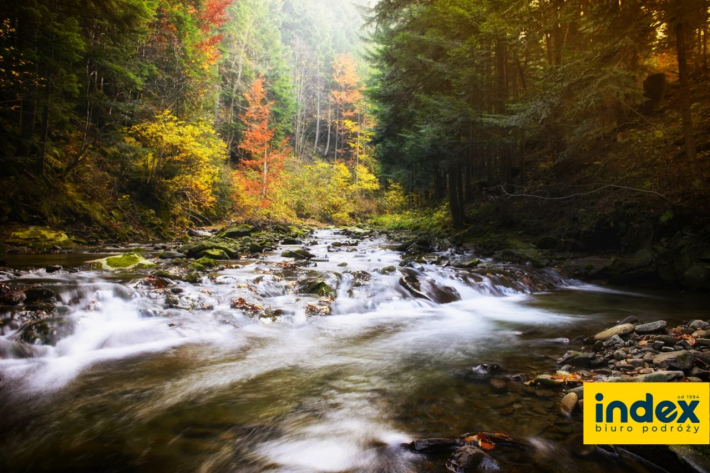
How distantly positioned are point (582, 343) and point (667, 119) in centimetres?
892

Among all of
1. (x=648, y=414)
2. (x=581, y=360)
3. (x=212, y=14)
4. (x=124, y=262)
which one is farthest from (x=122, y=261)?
(x=212, y=14)

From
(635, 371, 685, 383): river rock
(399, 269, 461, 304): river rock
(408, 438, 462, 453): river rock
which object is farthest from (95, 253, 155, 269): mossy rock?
(635, 371, 685, 383): river rock

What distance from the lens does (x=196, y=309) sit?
5.71 metres

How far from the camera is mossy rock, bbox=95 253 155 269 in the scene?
747cm

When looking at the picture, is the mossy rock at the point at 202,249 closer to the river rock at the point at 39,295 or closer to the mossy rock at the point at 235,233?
the mossy rock at the point at 235,233

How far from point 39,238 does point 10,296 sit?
21.2 ft

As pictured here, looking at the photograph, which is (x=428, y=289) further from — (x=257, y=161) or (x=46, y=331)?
(x=257, y=161)

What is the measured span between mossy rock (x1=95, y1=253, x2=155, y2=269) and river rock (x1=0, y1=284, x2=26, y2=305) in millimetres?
2570

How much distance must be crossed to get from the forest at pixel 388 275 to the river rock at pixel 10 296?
0.03 m

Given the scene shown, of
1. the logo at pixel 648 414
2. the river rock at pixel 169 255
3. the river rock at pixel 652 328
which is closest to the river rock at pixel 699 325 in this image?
the river rock at pixel 652 328

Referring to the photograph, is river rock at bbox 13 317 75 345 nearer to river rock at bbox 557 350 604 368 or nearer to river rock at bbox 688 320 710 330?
river rock at bbox 557 350 604 368

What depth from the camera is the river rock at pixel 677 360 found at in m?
2.91

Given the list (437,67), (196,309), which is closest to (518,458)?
(196,309)

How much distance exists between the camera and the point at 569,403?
2.78 metres
